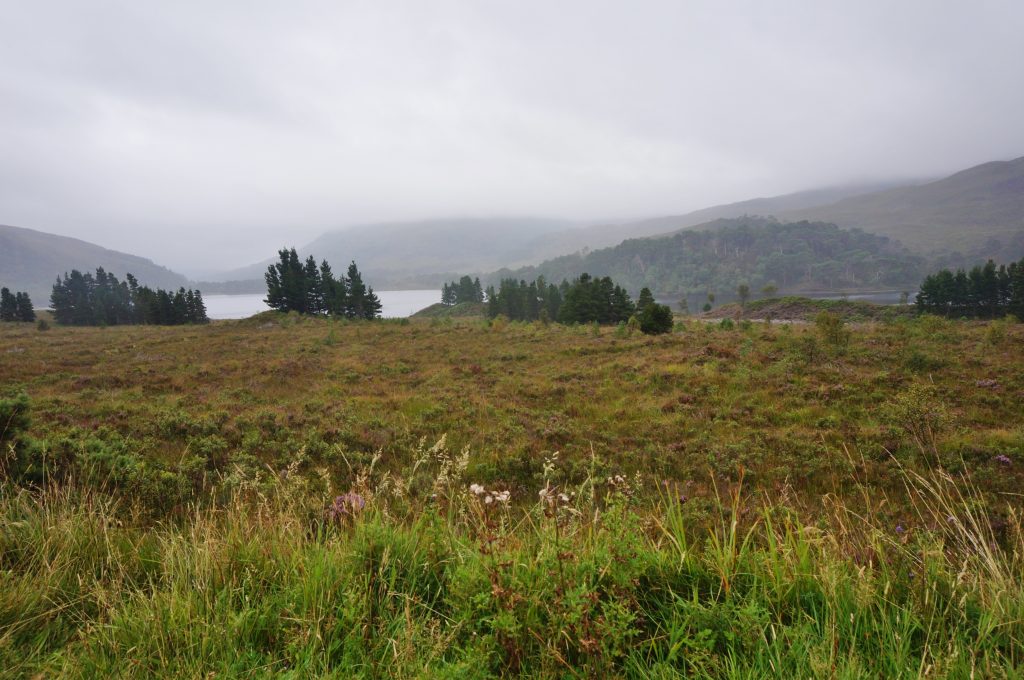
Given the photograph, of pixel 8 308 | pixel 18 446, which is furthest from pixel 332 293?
pixel 18 446

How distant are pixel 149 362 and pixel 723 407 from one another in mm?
25537

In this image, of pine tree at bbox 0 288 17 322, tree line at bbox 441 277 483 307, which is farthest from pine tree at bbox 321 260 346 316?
pine tree at bbox 0 288 17 322

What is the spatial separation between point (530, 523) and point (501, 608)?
1.05 m

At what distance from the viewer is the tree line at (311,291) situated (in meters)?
60.3

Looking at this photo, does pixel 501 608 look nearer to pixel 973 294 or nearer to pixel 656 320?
pixel 656 320

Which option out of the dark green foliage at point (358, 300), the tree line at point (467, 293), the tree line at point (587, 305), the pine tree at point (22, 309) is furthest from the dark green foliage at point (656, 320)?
the pine tree at point (22, 309)

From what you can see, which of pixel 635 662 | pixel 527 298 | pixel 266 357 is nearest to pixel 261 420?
pixel 635 662

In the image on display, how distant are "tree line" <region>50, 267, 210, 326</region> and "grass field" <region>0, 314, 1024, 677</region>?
56.9m

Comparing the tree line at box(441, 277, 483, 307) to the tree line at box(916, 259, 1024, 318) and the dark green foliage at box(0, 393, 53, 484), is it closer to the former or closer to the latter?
the tree line at box(916, 259, 1024, 318)

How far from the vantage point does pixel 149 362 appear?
2036 cm

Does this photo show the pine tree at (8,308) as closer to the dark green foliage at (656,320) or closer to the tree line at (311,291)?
the tree line at (311,291)

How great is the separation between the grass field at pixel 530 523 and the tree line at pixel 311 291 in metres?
47.8

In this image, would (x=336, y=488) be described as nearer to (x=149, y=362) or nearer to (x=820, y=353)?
(x=820, y=353)

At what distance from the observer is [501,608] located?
88.5 inches
